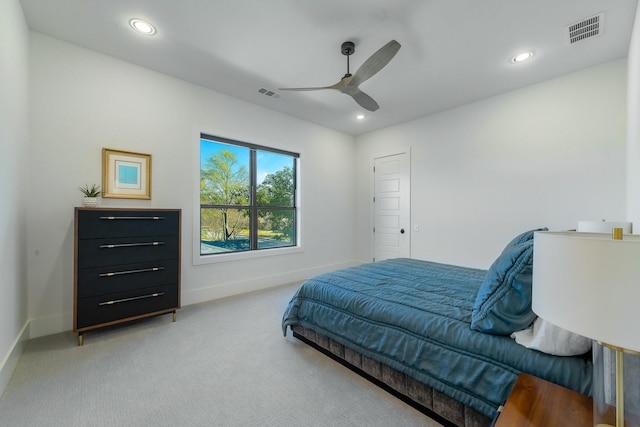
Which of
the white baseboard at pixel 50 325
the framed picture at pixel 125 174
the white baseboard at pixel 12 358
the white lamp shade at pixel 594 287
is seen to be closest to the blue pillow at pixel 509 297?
the white lamp shade at pixel 594 287

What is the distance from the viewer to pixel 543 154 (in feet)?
11.3

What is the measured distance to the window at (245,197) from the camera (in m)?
3.83

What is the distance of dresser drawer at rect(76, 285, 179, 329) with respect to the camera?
2451mm

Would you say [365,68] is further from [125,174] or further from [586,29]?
[125,174]

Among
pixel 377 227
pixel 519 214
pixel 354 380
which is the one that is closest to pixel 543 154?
pixel 519 214

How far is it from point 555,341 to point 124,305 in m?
3.40

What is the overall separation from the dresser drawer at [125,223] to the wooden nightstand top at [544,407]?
3131 millimetres

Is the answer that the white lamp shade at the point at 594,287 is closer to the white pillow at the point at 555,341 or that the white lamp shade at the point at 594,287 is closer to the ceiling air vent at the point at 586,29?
the white pillow at the point at 555,341

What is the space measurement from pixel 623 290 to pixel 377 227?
4.87 metres

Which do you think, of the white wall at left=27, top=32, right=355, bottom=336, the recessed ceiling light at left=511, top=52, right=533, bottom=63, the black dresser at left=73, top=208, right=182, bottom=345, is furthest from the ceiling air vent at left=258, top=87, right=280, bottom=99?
the recessed ceiling light at left=511, top=52, right=533, bottom=63

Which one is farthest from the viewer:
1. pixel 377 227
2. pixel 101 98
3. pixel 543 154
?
pixel 377 227

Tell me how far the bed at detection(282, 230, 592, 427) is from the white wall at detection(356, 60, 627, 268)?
1.83 meters

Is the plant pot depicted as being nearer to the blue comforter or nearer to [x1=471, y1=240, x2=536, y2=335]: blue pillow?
the blue comforter

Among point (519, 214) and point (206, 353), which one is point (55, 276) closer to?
point (206, 353)
